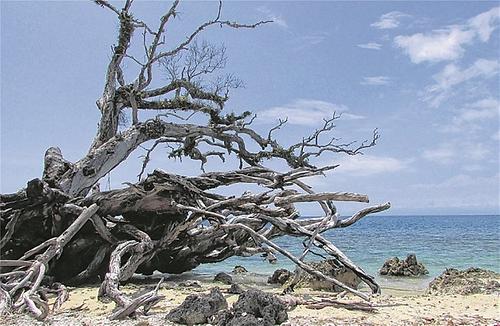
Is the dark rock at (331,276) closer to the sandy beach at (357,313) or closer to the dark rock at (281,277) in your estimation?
the dark rock at (281,277)

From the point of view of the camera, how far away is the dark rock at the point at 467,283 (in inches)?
330

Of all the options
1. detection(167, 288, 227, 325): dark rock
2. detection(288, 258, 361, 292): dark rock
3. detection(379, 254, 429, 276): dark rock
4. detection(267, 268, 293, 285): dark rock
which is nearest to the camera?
detection(167, 288, 227, 325): dark rock

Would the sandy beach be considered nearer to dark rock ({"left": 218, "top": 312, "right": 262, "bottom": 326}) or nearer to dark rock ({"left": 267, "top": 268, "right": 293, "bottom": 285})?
dark rock ({"left": 218, "top": 312, "right": 262, "bottom": 326})

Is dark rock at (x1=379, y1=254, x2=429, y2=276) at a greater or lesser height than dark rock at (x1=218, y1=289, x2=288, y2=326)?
lesser

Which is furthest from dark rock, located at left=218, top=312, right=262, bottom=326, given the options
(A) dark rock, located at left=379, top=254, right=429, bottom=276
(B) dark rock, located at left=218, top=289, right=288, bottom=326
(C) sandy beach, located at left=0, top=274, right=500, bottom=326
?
(A) dark rock, located at left=379, top=254, right=429, bottom=276

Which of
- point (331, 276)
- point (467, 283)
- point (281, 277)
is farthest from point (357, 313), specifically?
point (467, 283)

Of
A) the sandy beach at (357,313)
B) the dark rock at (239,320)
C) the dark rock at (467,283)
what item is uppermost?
the dark rock at (239,320)

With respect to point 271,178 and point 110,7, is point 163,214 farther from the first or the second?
point 110,7

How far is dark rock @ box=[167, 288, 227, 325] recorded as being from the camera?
525 centimetres

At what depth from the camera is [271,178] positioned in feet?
30.2

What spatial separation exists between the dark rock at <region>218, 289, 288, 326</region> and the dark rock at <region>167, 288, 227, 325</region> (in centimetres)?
24

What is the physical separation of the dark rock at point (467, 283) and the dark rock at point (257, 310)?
4303 mm

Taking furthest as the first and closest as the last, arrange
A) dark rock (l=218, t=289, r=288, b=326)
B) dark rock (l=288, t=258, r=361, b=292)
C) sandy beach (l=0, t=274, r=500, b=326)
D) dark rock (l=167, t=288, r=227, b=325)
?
dark rock (l=288, t=258, r=361, b=292), sandy beach (l=0, t=274, r=500, b=326), dark rock (l=167, t=288, r=227, b=325), dark rock (l=218, t=289, r=288, b=326)

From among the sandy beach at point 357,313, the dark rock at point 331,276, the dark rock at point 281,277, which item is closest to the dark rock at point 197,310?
the sandy beach at point 357,313
